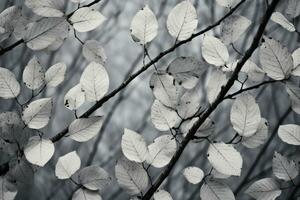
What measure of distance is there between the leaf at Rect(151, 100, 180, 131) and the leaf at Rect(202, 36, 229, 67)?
0.20 ft

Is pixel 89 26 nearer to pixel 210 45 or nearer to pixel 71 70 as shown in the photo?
pixel 210 45

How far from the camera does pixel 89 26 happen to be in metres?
0.38

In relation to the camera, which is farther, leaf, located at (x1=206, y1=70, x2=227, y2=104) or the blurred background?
the blurred background

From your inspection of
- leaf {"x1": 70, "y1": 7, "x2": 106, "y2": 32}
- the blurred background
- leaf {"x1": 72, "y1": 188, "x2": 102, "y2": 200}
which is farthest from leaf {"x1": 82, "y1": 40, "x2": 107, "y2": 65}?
the blurred background

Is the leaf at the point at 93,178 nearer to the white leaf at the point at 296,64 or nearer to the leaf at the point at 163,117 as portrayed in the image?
the leaf at the point at 163,117

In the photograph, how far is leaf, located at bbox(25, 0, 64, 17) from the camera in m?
0.37

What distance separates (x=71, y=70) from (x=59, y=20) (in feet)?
2.14

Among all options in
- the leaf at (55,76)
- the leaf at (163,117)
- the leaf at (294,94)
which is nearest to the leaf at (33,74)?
the leaf at (55,76)

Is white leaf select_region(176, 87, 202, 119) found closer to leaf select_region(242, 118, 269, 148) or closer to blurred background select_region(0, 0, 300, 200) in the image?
leaf select_region(242, 118, 269, 148)

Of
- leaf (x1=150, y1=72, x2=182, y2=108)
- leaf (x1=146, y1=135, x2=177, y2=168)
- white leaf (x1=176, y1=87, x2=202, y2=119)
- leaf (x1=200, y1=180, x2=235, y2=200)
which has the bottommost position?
leaf (x1=200, y1=180, x2=235, y2=200)

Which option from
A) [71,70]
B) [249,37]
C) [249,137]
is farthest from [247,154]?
[249,137]

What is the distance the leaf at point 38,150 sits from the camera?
33 cm

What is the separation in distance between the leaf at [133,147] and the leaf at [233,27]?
0.41 ft

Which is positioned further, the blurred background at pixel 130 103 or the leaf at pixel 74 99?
the blurred background at pixel 130 103
